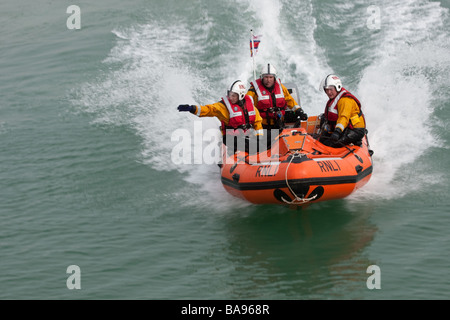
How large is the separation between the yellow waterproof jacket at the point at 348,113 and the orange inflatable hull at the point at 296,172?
31cm

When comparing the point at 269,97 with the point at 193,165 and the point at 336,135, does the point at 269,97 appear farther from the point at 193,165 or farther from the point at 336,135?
the point at 193,165

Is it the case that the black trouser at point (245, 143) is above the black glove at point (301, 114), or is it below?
below

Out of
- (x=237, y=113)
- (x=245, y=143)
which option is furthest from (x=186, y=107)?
(x=245, y=143)

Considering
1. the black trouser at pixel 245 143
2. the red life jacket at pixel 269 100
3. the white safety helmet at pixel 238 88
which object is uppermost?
the red life jacket at pixel 269 100

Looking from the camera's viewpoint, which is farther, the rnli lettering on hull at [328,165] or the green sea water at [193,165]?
the rnli lettering on hull at [328,165]

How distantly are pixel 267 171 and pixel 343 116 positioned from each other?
1.39 m

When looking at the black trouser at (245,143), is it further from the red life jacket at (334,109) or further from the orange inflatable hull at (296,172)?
the red life jacket at (334,109)

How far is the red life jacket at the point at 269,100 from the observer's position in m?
9.73

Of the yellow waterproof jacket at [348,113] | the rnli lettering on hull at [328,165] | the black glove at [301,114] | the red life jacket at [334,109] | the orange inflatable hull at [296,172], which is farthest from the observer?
the black glove at [301,114]

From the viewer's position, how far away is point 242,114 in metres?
9.16

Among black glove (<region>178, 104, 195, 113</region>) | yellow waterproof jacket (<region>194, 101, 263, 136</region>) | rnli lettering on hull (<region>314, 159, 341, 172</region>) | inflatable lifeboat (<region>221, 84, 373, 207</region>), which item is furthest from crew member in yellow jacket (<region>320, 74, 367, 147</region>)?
black glove (<region>178, 104, 195, 113</region>)

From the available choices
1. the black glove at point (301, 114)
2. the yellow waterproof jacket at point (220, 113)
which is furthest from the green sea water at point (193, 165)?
the black glove at point (301, 114)

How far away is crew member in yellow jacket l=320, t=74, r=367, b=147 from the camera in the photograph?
898 centimetres
